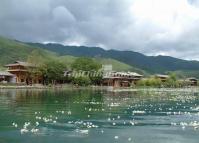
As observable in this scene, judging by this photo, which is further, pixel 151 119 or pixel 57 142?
pixel 151 119

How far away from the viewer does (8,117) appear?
45.8 meters

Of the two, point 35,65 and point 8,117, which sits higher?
point 35,65

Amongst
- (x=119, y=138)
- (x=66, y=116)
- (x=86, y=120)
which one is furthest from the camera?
(x=66, y=116)

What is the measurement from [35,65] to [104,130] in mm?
162468

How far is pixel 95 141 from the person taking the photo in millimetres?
30797

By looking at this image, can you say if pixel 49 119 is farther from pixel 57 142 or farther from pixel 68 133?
pixel 57 142

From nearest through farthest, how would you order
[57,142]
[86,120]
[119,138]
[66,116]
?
[57,142] < [119,138] < [86,120] < [66,116]

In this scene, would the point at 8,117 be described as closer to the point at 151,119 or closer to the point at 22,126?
the point at 22,126

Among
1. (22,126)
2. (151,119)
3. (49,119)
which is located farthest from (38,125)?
(151,119)

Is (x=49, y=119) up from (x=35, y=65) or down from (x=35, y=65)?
down

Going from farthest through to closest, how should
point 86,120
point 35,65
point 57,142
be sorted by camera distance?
point 35,65
point 86,120
point 57,142

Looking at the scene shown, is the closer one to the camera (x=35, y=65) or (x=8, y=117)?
(x=8, y=117)

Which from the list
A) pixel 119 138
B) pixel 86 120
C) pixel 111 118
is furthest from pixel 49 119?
pixel 119 138

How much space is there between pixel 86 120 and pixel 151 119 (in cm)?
757
